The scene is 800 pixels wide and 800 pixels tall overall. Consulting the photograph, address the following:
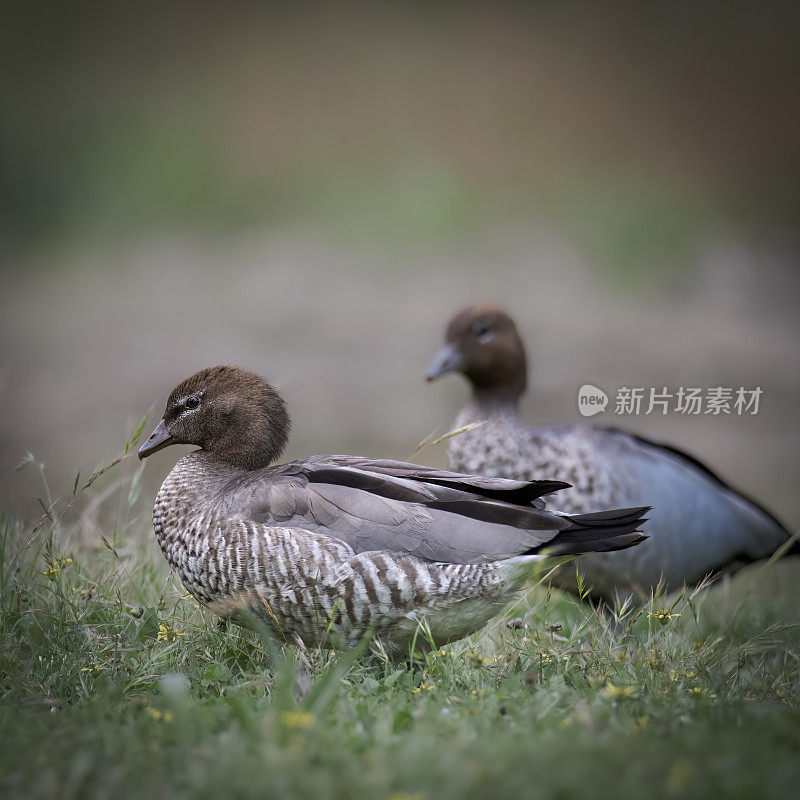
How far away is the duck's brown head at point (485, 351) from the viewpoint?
193 inches

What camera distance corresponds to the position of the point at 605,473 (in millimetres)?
4562

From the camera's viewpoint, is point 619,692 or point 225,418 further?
point 225,418

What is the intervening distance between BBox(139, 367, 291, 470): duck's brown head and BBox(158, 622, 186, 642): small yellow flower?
26.6 inches

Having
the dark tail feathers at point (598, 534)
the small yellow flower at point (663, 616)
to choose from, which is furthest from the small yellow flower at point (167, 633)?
the small yellow flower at point (663, 616)

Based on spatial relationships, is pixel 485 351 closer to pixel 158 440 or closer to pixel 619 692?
pixel 158 440

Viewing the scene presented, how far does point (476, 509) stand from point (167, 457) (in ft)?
14.2

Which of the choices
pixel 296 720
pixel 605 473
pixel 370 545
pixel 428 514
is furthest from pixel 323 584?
pixel 605 473

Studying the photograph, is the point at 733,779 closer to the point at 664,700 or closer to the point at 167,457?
the point at 664,700

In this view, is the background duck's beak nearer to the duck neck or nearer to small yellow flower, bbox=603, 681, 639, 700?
the duck neck

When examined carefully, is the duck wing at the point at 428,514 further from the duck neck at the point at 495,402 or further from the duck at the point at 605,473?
the duck neck at the point at 495,402

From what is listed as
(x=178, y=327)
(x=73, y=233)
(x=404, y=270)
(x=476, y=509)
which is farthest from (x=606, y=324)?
(x=476, y=509)

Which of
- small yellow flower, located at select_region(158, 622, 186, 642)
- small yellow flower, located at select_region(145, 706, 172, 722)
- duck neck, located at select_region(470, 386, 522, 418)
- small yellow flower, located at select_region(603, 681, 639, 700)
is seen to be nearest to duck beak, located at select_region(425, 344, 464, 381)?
duck neck, located at select_region(470, 386, 522, 418)

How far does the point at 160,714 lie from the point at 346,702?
0.52 meters

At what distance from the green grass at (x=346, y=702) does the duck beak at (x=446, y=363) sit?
1.18 metres
